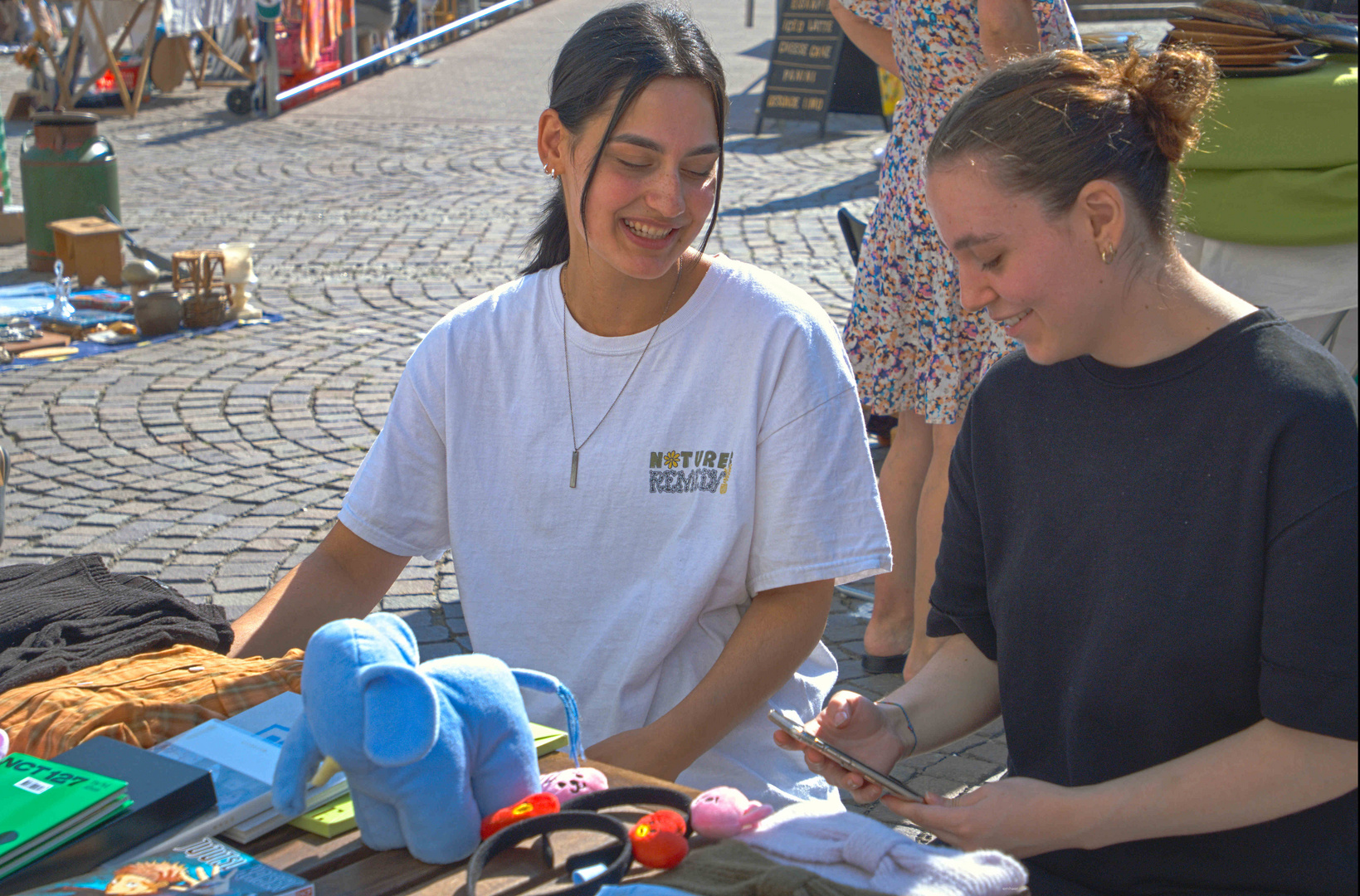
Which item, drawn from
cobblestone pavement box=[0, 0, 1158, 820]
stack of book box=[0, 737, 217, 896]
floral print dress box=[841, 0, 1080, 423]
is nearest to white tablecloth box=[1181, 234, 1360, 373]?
floral print dress box=[841, 0, 1080, 423]

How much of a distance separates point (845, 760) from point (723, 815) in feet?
0.63

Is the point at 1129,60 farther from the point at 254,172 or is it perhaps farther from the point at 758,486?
the point at 254,172

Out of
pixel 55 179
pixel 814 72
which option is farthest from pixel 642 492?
pixel 814 72

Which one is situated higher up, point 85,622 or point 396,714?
point 396,714

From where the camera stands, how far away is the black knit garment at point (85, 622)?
6.08 feet

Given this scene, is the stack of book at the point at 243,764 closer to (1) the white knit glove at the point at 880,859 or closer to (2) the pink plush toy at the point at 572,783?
(2) the pink plush toy at the point at 572,783

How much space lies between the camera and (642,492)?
6.60 ft

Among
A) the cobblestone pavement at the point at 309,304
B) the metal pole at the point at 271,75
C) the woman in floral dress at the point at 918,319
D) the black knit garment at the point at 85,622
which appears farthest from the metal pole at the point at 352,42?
the black knit garment at the point at 85,622

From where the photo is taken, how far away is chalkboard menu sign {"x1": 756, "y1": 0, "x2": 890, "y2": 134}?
38.8 ft

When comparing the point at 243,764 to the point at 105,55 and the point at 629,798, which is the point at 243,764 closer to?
the point at 629,798

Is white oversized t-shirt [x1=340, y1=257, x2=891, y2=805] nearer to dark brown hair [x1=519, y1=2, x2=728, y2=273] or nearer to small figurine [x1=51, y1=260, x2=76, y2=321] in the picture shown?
dark brown hair [x1=519, y1=2, x2=728, y2=273]

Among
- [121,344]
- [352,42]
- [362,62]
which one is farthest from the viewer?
[352,42]

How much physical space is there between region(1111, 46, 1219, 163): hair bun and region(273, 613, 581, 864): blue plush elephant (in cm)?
99

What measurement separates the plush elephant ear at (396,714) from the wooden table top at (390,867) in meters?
0.13
